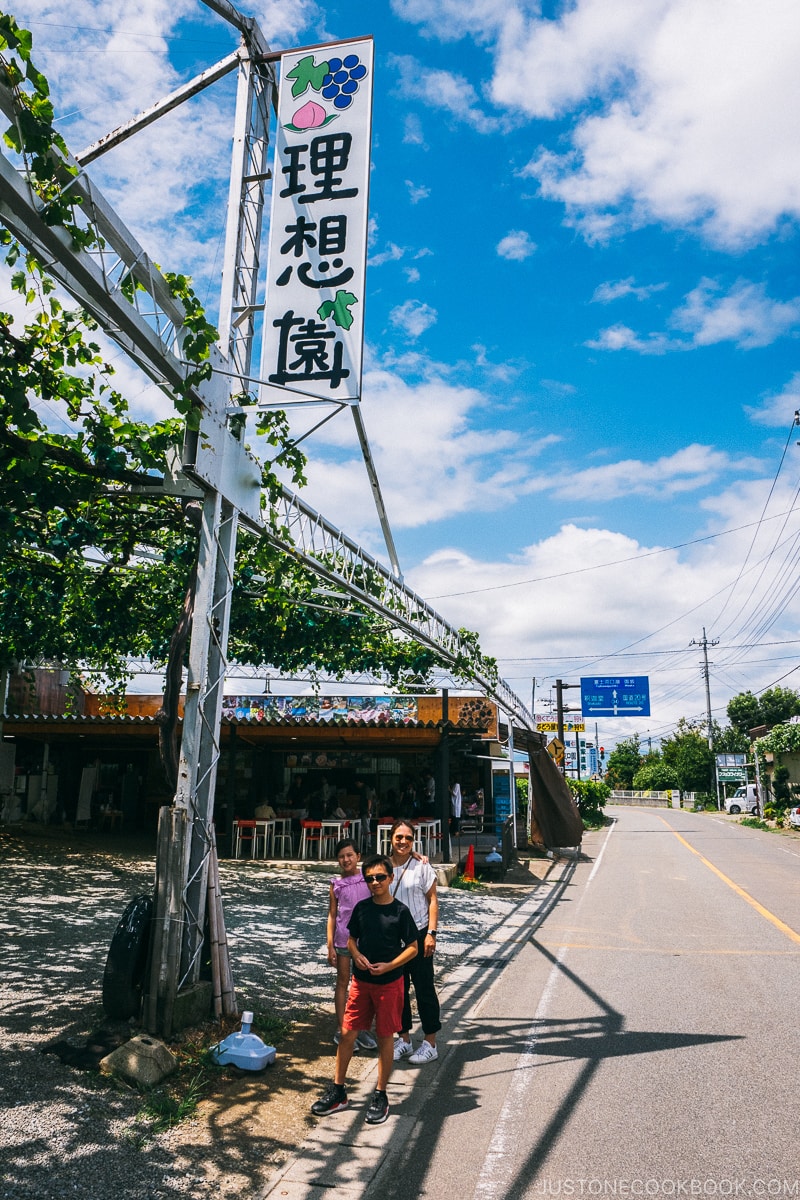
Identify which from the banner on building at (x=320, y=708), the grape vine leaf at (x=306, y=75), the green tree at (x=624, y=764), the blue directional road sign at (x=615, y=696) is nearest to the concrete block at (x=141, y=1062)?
the grape vine leaf at (x=306, y=75)

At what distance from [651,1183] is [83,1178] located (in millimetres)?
2740

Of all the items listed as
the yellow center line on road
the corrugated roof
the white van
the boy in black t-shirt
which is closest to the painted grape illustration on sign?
the boy in black t-shirt

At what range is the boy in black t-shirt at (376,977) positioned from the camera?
4.78 meters

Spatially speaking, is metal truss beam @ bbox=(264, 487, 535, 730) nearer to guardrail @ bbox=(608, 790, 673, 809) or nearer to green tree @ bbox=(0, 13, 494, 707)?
green tree @ bbox=(0, 13, 494, 707)

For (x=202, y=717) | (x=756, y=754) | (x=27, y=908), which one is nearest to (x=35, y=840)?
(x=27, y=908)

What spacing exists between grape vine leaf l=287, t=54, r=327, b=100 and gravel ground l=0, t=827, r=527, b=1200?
26.2 ft

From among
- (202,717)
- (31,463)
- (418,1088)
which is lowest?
(418,1088)

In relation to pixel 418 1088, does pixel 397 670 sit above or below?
above

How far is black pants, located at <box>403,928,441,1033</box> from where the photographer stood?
19.2 ft

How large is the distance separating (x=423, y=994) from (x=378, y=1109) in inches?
51.5

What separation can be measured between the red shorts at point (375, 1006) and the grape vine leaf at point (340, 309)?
5306 mm

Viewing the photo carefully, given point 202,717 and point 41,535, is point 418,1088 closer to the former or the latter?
point 202,717

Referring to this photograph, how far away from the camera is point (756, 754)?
139 feet

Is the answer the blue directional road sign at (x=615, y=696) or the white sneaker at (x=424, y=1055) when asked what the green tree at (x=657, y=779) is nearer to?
the blue directional road sign at (x=615, y=696)
